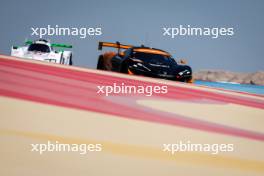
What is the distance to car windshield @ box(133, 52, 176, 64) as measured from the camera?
5708mm

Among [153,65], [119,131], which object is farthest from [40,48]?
[119,131]

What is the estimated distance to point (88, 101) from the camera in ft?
8.79

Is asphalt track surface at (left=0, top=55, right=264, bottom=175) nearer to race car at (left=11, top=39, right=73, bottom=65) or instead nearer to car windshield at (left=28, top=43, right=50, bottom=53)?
race car at (left=11, top=39, right=73, bottom=65)

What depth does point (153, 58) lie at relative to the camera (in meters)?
5.89

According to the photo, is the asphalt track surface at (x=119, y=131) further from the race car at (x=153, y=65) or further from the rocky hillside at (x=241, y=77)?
the rocky hillside at (x=241, y=77)

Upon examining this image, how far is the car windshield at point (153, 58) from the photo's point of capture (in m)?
5.71

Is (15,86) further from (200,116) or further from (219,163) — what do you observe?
(219,163)

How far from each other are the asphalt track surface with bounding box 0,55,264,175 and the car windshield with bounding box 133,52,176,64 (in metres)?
2.53

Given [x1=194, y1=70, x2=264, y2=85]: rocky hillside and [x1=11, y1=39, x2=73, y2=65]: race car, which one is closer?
[x1=11, y1=39, x2=73, y2=65]: race car

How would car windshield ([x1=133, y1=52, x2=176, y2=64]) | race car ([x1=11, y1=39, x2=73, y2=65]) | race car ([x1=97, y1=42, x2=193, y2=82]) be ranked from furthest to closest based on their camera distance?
race car ([x1=11, y1=39, x2=73, y2=65]) < car windshield ([x1=133, y1=52, x2=176, y2=64]) < race car ([x1=97, y1=42, x2=193, y2=82])

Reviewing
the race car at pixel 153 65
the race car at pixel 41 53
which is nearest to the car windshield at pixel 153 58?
the race car at pixel 153 65

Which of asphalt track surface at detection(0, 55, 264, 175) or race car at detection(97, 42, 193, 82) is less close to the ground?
race car at detection(97, 42, 193, 82)

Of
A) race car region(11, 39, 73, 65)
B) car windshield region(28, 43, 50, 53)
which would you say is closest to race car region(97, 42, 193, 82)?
race car region(11, 39, 73, 65)

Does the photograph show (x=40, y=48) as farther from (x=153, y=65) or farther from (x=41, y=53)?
(x=153, y=65)
